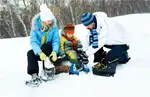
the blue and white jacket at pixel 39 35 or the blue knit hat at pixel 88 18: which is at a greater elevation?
the blue knit hat at pixel 88 18

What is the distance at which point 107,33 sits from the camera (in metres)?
3.99

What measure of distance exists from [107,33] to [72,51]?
1.66 ft

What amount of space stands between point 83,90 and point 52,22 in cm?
104

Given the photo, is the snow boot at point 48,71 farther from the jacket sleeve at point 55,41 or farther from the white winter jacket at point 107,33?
the white winter jacket at point 107,33

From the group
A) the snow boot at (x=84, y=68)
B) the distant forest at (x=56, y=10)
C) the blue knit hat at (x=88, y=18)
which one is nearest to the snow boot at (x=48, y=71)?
the snow boot at (x=84, y=68)

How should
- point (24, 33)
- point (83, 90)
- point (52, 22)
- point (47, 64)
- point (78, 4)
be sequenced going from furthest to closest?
point (78, 4)
point (24, 33)
point (52, 22)
point (47, 64)
point (83, 90)

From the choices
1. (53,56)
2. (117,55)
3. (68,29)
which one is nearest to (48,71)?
(53,56)

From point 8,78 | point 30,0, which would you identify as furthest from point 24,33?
point 8,78

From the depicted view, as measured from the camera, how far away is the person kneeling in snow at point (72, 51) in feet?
Answer: 13.1

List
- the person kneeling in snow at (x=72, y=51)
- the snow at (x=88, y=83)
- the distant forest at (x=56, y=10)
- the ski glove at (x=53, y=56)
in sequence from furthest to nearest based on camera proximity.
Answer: the distant forest at (x=56, y=10) → the person kneeling in snow at (x=72, y=51) → the ski glove at (x=53, y=56) → the snow at (x=88, y=83)

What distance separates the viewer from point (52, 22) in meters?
3.97

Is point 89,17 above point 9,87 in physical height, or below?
above

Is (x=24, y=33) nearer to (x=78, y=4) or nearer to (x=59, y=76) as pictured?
(x=78, y=4)

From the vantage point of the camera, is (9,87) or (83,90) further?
(9,87)
